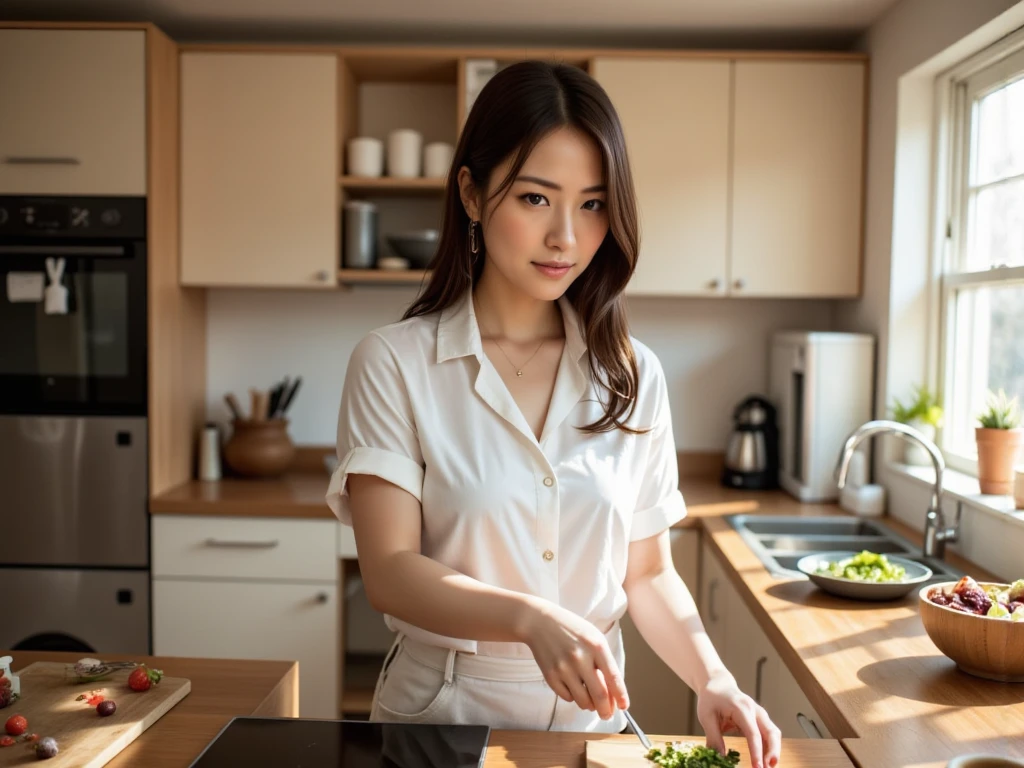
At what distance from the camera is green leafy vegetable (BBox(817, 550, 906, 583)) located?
203cm

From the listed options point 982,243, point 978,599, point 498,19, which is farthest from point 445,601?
point 498,19

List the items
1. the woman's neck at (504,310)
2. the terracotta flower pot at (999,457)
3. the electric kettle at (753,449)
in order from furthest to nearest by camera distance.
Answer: the electric kettle at (753,449), the terracotta flower pot at (999,457), the woman's neck at (504,310)

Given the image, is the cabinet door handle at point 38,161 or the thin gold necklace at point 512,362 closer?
the thin gold necklace at point 512,362

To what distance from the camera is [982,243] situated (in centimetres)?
260

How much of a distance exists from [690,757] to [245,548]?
2.07 m

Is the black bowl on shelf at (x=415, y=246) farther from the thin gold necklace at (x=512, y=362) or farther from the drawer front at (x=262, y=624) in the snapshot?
the thin gold necklace at (x=512, y=362)

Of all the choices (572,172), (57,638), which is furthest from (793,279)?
(57,638)

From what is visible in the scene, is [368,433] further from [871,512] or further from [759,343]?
[759,343]

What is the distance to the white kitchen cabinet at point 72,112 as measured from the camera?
2.93m

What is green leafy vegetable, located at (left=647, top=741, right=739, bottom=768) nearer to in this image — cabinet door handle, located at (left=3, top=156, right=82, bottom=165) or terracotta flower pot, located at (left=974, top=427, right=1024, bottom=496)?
terracotta flower pot, located at (left=974, top=427, right=1024, bottom=496)

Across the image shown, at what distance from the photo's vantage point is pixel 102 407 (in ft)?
9.79

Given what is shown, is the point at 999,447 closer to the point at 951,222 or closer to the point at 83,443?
the point at 951,222

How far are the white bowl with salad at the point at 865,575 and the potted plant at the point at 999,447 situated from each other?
28 centimetres

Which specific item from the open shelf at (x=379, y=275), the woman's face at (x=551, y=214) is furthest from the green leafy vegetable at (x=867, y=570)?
the open shelf at (x=379, y=275)
